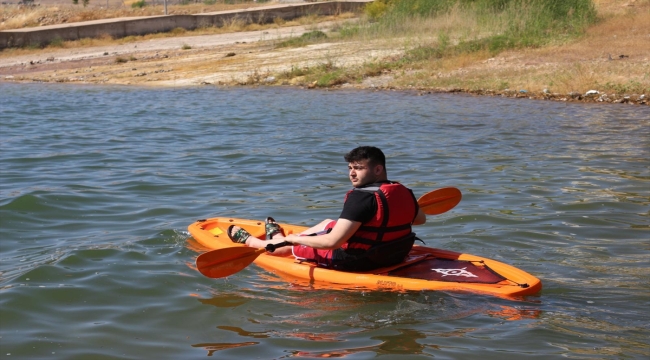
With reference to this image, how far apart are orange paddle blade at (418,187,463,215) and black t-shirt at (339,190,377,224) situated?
4.32 ft

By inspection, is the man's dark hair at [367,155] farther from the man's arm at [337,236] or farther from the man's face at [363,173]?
the man's arm at [337,236]

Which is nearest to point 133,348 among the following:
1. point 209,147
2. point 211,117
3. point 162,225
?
point 162,225

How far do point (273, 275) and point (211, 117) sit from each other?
8840 mm

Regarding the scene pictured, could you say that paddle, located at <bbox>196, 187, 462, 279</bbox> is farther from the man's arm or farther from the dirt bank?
the dirt bank

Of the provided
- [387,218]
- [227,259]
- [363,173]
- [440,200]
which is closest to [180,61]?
[440,200]

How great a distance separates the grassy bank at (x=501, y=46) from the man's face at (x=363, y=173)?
10.2 metres

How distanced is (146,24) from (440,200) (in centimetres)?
2839

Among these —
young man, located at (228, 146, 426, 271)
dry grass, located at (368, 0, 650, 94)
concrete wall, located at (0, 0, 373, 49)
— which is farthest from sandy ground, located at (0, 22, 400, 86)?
young man, located at (228, 146, 426, 271)

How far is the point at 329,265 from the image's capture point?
5969mm

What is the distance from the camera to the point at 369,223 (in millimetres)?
5570

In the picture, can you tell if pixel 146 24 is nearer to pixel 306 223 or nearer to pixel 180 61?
pixel 180 61

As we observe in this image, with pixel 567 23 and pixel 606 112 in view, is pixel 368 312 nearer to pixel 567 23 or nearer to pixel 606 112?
pixel 606 112

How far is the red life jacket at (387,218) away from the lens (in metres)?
5.51

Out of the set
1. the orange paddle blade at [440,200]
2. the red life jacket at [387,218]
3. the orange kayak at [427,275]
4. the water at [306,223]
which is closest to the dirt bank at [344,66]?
the water at [306,223]
